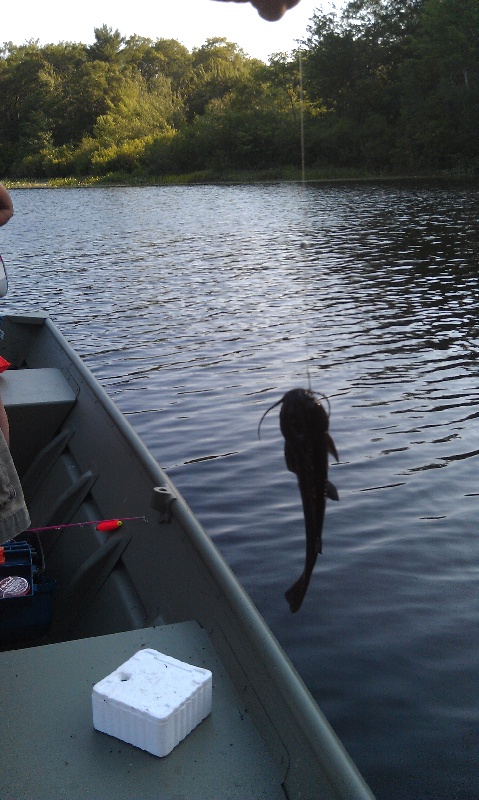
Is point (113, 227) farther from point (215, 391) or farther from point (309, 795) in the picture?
point (309, 795)

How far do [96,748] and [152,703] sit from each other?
261 mm

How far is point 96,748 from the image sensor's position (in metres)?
2.70

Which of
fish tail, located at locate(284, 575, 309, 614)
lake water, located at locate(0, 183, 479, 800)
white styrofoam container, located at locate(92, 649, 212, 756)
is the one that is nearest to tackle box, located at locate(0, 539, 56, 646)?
lake water, located at locate(0, 183, 479, 800)

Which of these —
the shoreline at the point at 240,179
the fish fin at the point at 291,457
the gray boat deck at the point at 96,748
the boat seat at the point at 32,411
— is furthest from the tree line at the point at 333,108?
the fish fin at the point at 291,457

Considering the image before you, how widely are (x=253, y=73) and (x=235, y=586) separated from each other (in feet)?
193

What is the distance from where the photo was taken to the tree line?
1801 inches

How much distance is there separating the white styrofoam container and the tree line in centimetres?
3595

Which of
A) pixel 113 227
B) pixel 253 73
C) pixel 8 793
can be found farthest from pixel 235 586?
pixel 253 73

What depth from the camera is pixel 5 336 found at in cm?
929

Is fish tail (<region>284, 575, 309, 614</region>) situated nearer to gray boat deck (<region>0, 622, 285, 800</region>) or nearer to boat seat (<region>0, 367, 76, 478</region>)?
gray boat deck (<region>0, 622, 285, 800</region>)

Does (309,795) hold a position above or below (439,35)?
below

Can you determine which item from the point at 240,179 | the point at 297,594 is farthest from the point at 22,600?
the point at 240,179

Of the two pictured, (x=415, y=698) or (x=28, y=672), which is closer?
(x=28, y=672)

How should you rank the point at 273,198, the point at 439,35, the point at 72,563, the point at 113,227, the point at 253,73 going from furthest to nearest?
the point at 253,73
the point at 439,35
the point at 273,198
the point at 113,227
the point at 72,563
